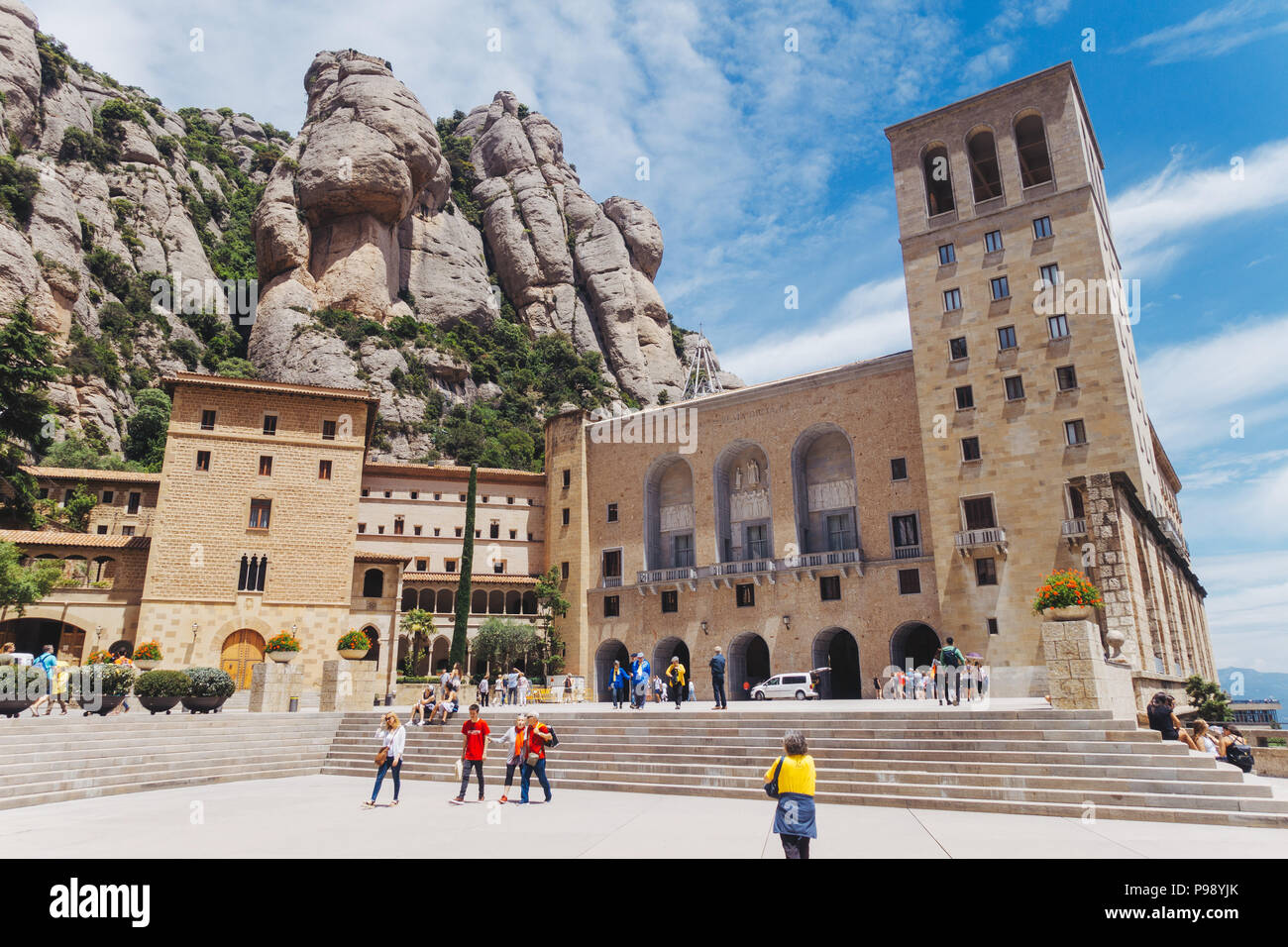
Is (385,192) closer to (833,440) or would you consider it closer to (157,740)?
(833,440)

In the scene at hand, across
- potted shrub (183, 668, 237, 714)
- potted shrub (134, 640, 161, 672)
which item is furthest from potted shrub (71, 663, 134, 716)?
potted shrub (134, 640, 161, 672)

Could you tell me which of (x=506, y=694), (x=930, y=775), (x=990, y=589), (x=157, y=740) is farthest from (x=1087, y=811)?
(x=506, y=694)

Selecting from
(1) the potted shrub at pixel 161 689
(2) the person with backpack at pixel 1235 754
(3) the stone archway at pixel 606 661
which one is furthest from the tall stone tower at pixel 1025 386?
(1) the potted shrub at pixel 161 689

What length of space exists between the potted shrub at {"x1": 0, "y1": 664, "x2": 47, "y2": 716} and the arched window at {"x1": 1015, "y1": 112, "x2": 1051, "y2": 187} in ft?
127

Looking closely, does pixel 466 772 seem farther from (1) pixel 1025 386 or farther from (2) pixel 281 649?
(1) pixel 1025 386

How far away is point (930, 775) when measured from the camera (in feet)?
38.3

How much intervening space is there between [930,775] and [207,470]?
1311 inches

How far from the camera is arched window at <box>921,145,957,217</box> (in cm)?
3634

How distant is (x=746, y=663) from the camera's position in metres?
38.5

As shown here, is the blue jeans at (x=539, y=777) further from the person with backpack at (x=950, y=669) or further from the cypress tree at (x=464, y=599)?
the cypress tree at (x=464, y=599)

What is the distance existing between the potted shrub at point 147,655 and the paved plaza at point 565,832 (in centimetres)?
1093

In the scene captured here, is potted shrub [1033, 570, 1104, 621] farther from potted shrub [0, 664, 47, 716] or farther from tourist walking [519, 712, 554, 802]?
Answer: potted shrub [0, 664, 47, 716]

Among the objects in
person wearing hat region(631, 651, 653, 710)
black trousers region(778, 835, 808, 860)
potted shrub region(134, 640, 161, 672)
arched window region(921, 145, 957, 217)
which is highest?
arched window region(921, 145, 957, 217)
